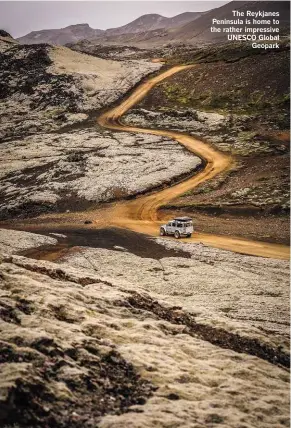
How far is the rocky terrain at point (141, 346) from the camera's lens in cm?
1145

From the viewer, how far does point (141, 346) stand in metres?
14.6

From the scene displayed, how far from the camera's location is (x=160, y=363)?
13742 mm

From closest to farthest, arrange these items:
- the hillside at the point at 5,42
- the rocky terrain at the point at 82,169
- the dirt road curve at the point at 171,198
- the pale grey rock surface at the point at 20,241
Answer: the pale grey rock surface at the point at 20,241
the dirt road curve at the point at 171,198
the rocky terrain at the point at 82,169
the hillside at the point at 5,42

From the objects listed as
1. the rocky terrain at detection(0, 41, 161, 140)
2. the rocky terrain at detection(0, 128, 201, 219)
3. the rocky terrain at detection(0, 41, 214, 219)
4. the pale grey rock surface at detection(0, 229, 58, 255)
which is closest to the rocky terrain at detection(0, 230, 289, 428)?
the pale grey rock surface at detection(0, 229, 58, 255)

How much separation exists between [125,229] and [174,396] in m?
21.6

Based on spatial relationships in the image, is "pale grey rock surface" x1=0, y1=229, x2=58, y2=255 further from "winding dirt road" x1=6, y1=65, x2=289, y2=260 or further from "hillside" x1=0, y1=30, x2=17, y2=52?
"hillside" x1=0, y1=30, x2=17, y2=52

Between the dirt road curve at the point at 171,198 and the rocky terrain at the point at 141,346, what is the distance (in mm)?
5260

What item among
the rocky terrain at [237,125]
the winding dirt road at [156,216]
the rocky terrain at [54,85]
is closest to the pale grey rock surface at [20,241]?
the winding dirt road at [156,216]

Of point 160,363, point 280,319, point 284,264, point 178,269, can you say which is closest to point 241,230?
point 284,264

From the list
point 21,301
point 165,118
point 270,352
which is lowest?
point 270,352

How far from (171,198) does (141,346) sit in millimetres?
28085

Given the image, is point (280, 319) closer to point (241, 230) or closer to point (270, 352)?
point (270, 352)

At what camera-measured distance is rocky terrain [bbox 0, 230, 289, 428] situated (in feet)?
37.6

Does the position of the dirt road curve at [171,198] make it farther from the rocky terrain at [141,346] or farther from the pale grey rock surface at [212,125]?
the rocky terrain at [141,346]
